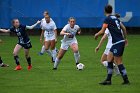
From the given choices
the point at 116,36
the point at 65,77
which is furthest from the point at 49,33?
the point at 116,36

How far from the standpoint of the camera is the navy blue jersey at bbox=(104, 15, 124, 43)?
15.1 metres

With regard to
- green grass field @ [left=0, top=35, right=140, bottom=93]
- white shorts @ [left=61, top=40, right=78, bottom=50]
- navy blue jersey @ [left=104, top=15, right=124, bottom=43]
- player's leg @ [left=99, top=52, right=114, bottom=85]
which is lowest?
green grass field @ [left=0, top=35, right=140, bottom=93]

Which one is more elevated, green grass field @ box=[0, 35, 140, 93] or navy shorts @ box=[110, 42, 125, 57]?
navy shorts @ box=[110, 42, 125, 57]

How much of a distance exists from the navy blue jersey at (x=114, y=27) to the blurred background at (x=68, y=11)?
24.3 metres

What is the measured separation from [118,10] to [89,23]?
2.46m

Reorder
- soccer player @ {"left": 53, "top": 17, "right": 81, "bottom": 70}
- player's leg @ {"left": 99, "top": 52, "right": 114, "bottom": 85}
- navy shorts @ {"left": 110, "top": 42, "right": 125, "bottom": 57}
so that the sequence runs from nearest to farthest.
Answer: navy shorts @ {"left": 110, "top": 42, "right": 125, "bottom": 57}
player's leg @ {"left": 99, "top": 52, "right": 114, "bottom": 85}
soccer player @ {"left": 53, "top": 17, "right": 81, "bottom": 70}

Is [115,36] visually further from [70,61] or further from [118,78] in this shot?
[70,61]

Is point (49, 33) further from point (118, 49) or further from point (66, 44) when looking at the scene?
point (118, 49)

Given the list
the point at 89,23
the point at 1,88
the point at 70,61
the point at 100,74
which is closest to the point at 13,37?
the point at 89,23

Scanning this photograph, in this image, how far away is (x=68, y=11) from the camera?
131 ft

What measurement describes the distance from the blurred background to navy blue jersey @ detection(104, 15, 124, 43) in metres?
24.3

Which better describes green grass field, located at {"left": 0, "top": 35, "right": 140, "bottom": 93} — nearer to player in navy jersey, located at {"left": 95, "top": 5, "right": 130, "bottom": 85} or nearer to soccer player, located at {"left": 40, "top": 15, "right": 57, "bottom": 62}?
soccer player, located at {"left": 40, "top": 15, "right": 57, "bottom": 62}

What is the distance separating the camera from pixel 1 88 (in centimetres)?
1498

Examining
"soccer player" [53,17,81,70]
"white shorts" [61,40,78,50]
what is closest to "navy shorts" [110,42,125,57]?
"soccer player" [53,17,81,70]
